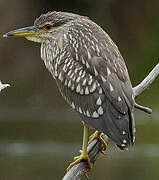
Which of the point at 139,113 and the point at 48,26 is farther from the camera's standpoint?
the point at 139,113

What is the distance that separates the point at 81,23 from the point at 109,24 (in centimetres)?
842

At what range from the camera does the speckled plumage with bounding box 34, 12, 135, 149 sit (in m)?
4.13

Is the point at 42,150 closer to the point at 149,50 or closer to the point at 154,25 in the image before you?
the point at 149,50

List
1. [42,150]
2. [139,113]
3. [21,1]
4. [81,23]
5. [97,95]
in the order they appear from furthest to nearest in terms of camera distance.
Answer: [21,1], [139,113], [42,150], [81,23], [97,95]

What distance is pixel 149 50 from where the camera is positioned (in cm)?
1253

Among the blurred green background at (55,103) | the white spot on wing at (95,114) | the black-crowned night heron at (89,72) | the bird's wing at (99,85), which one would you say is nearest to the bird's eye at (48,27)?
the black-crowned night heron at (89,72)

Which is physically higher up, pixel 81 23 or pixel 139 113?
pixel 81 23

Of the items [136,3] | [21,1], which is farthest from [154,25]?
[21,1]

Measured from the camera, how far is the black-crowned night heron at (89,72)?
414 cm

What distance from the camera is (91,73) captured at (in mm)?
4336

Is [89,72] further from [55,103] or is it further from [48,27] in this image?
[55,103]

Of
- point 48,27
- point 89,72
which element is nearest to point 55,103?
point 48,27

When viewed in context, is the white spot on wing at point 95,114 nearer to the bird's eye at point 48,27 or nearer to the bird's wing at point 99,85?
the bird's wing at point 99,85

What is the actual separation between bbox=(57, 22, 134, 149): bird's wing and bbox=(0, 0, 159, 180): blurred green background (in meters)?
3.22
